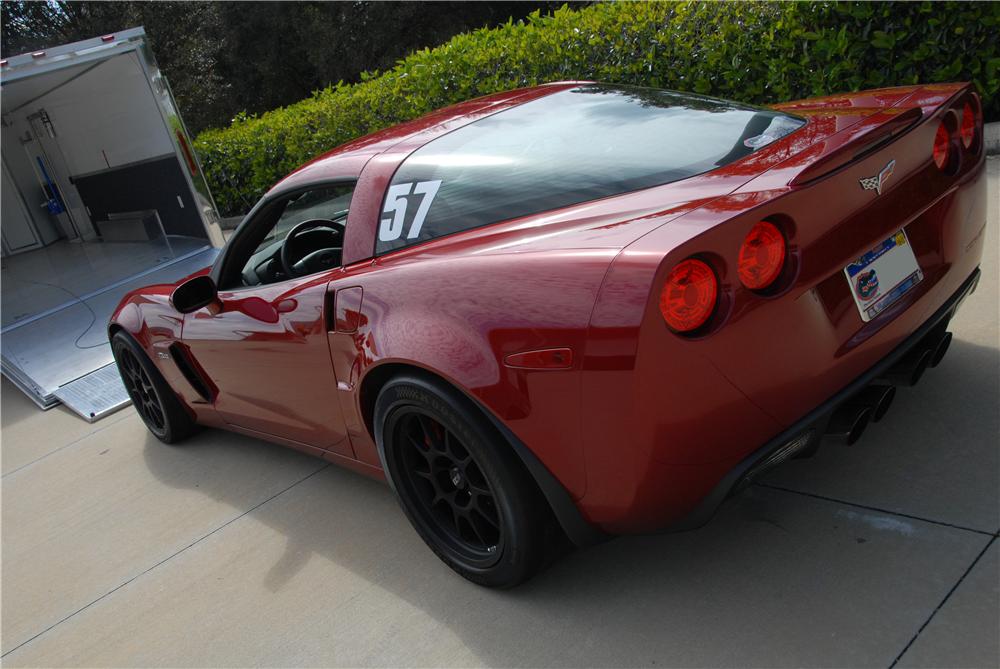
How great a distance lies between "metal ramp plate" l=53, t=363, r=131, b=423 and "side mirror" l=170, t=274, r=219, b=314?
247 cm

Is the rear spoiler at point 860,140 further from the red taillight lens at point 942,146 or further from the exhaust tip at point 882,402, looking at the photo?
the exhaust tip at point 882,402

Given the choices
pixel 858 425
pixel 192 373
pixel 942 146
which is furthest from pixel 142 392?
pixel 942 146

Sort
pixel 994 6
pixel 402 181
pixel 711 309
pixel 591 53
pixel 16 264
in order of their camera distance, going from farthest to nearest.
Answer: pixel 16 264 < pixel 591 53 < pixel 994 6 < pixel 402 181 < pixel 711 309

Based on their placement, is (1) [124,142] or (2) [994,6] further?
(1) [124,142]

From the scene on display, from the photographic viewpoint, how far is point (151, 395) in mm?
4641

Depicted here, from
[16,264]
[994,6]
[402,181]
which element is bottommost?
[16,264]

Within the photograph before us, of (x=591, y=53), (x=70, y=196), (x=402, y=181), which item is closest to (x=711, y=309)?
(x=402, y=181)

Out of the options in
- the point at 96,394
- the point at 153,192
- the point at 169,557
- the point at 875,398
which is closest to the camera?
the point at 875,398

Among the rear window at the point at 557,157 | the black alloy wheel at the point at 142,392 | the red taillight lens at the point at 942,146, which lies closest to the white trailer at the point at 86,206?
the black alloy wheel at the point at 142,392

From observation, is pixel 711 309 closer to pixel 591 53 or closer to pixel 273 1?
pixel 591 53

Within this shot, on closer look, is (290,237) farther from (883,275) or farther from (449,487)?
(883,275)

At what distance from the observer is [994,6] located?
5.55 meters

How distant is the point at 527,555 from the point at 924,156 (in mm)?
1649

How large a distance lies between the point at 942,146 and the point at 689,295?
1260 mm
